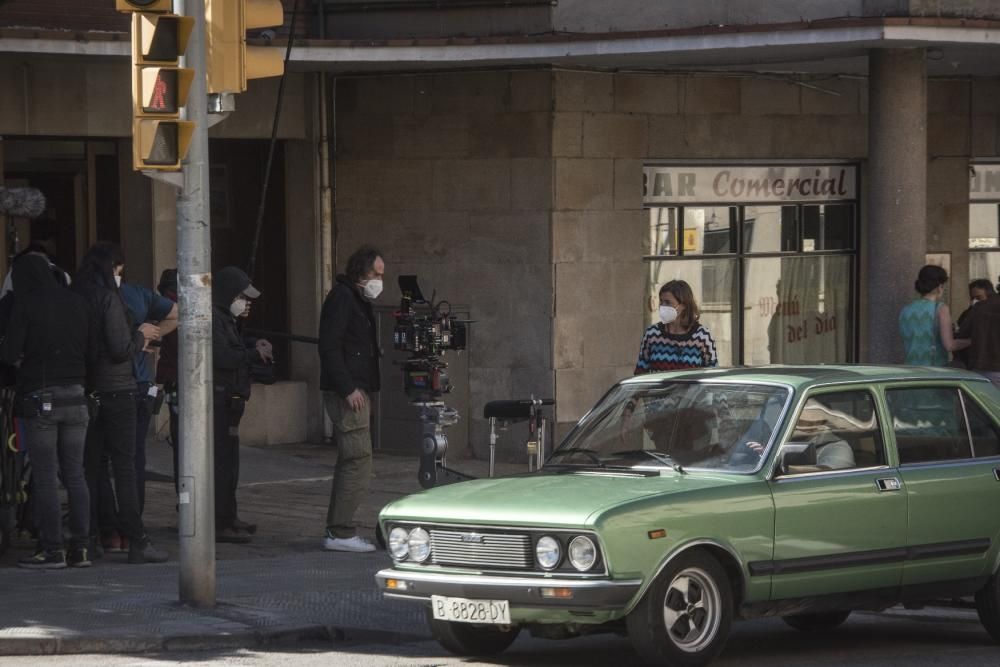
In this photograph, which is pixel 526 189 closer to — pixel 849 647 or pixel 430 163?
pixel 430 163

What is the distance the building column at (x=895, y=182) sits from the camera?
15531 millimetres

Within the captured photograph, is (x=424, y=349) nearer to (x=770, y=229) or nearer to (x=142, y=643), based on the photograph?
(x=142, y=643)

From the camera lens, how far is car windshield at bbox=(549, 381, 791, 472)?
8.77 m

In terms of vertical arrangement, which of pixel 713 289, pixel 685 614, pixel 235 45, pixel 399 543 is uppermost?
pixel 235 45

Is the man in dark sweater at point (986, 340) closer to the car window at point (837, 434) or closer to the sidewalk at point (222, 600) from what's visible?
the sidewalk at point (222, 600)

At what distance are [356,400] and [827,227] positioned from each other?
8984 millimetres

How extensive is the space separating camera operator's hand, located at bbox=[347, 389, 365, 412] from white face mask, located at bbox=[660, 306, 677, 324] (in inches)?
82.6

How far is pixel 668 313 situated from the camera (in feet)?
39.6

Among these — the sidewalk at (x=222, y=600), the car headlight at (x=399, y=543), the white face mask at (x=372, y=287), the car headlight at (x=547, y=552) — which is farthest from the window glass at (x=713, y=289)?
the car headlight at (x=547, y=552)

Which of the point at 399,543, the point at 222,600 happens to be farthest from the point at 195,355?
the point at 399,543

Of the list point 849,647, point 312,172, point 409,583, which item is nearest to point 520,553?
point 409,583

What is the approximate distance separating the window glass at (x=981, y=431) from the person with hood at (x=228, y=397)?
16.6ft

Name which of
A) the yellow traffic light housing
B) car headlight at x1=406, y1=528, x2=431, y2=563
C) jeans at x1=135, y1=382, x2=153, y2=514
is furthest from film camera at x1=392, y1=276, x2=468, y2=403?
car headlight at x1=406, y1=528, x2=431, y2=563

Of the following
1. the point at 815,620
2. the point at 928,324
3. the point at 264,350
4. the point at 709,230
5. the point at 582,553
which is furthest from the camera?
the point at 709,230
